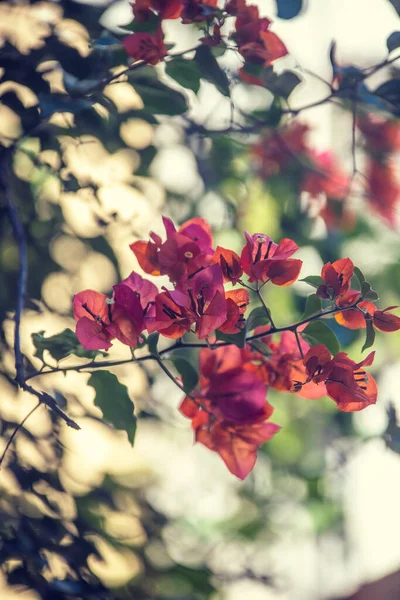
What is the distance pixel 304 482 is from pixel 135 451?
0.30 m

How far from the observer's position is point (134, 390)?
822 mm

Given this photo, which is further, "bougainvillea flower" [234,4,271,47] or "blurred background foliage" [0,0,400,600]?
"blurred background foliage" [0,0,400,600]

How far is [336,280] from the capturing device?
338mm

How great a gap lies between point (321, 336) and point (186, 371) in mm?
102

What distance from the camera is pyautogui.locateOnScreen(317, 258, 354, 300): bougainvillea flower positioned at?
0.34 meters

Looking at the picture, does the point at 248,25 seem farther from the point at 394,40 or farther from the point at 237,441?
the point at 237,441

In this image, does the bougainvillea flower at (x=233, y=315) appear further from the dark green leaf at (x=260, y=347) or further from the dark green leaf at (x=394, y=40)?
the dark green leaf at (x=394, y=40)

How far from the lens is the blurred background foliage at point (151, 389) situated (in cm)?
55

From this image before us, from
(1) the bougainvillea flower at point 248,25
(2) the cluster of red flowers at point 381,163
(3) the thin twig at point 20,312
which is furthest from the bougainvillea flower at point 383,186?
(3) the thin twig at point 20,312

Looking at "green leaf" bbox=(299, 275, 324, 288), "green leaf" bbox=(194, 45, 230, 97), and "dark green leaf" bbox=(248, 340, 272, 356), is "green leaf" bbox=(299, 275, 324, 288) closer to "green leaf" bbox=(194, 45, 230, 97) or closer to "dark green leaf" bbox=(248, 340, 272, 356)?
"dark green leaf" bbox=(248, 340, 272, 356)

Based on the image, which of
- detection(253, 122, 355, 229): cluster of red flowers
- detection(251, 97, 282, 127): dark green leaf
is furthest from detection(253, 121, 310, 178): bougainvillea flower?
detection(251, 97, 282, 127): dark green leaf

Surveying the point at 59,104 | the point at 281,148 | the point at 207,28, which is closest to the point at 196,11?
the point at 207,28

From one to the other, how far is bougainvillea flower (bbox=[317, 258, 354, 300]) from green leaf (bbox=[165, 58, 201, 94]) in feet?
0.72

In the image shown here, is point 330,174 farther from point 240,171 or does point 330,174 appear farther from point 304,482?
point 304,482
